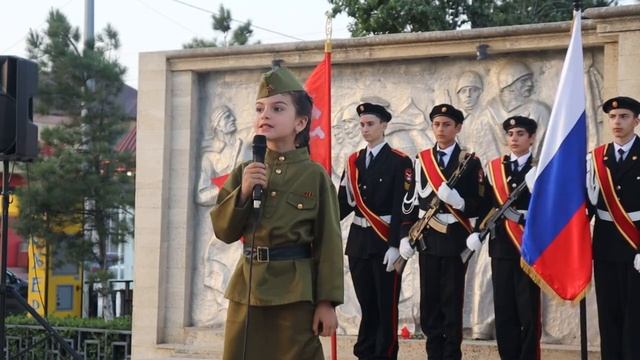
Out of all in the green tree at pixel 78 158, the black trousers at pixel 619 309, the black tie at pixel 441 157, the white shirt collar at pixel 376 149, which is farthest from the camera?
the green tree at pixel 78 158

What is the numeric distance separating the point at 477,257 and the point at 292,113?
4.22 metres

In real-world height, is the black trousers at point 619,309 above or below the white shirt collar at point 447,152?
below

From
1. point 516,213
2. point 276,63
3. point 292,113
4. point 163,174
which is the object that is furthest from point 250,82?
point 292,113

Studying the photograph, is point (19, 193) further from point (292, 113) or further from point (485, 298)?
point (292, 113)

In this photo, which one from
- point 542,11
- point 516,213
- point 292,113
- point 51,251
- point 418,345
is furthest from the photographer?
point 51,251

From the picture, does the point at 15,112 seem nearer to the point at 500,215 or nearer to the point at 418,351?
the point at 500,215

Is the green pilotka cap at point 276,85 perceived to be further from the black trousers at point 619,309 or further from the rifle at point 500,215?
the black trousers at point 619,309

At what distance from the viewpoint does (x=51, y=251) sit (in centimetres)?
1538

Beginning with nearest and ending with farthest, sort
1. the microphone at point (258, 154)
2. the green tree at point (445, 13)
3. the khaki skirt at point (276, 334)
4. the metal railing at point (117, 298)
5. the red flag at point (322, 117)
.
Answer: the microphone at point (258, 154) → the khaki skirt at point (276, 334) → the red flag at point (322, 117) → the green tree at point (445, 13) → the metal railing at point (117, 298)

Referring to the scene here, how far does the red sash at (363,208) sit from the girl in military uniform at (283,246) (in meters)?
2.49

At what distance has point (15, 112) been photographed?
7430 mm

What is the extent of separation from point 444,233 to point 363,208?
0.63 m

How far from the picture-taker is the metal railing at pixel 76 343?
11.4 meters

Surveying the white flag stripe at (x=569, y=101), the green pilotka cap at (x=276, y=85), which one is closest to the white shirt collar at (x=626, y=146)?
the white flag stripe at (x=569, y=101)
